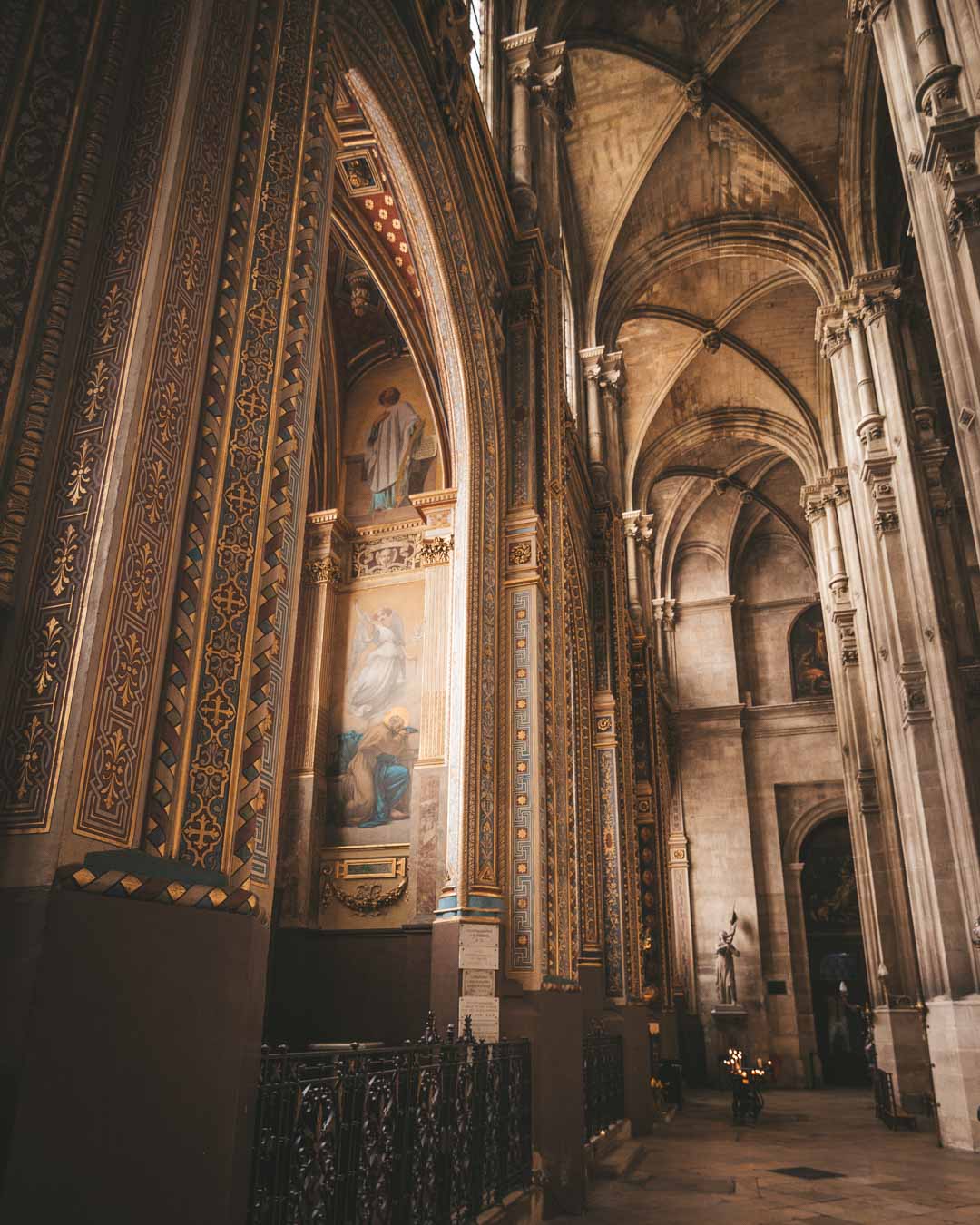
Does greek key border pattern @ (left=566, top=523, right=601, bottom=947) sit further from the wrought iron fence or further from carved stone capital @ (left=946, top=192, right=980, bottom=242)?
carved stone capital @ (left=946, top=192, right=980, bottom=242)

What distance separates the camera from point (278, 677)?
3453mm

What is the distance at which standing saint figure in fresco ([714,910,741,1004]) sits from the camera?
68.6 feet

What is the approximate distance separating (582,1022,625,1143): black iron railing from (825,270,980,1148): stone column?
3.48 meters

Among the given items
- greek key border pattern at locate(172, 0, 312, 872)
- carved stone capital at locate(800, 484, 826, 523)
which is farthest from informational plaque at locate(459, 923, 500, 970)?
carved stone capital at locate(800, 484, 826, 523)

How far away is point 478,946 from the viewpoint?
23.5ft

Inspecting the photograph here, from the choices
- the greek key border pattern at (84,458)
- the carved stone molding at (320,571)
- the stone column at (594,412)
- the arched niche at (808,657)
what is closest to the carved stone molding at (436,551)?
the carved stone molding at (320,571)

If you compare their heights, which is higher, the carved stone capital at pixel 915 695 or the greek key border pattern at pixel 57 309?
the carved stone capital at pixel 915 695

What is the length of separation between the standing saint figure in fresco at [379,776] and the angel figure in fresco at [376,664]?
22cm

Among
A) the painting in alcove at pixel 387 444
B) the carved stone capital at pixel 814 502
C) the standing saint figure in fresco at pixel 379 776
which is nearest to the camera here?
the standing saint figure in fresco at pixel 379 776

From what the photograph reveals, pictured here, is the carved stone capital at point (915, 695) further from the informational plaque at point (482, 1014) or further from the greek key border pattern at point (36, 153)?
the greek key border pattern at point (36, 153)

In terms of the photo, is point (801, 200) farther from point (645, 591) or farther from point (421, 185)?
point (421, 185)

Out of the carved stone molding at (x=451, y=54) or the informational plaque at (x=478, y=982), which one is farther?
the carved stone molding at (x=451, y=54)

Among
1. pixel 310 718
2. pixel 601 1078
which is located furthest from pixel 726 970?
pixel 310 718

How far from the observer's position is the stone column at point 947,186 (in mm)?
6875
